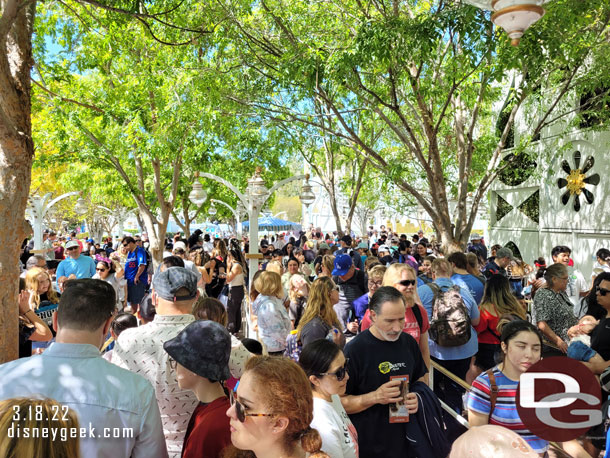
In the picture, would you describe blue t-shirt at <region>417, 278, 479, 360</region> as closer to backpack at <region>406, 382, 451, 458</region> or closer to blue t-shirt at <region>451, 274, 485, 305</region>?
blue t-shirt at <region>451, 274, 485, 305</region>

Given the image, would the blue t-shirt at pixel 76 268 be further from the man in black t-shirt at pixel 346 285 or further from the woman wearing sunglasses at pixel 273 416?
the woman wearing sunglasses at pixel 273 416

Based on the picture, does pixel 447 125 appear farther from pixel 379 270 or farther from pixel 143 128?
pixel 379 270

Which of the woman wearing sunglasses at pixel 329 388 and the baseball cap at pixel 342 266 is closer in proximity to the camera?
the woman wearing sunglasses at pixel 329 388

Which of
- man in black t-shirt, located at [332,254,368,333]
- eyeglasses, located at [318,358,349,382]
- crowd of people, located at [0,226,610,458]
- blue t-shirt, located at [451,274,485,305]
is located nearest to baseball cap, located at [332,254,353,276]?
man in black t-shirt, located at [332,254,368,333]

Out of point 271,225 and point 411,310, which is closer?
point 411,310

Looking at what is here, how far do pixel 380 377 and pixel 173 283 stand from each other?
1643mm

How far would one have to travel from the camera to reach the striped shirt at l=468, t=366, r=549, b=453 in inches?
126

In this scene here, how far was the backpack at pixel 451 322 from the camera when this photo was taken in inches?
211

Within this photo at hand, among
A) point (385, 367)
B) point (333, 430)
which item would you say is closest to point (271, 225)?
point (385, 367)

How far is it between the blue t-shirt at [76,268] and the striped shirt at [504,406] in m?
7.54

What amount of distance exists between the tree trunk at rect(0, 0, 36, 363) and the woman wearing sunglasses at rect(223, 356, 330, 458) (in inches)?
84.9

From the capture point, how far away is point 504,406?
321 centimetres

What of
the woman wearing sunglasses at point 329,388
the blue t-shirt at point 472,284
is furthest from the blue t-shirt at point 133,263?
the woman wearing sunglasses at point 329,388

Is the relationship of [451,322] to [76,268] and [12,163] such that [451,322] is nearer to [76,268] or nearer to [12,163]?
[12,163]
